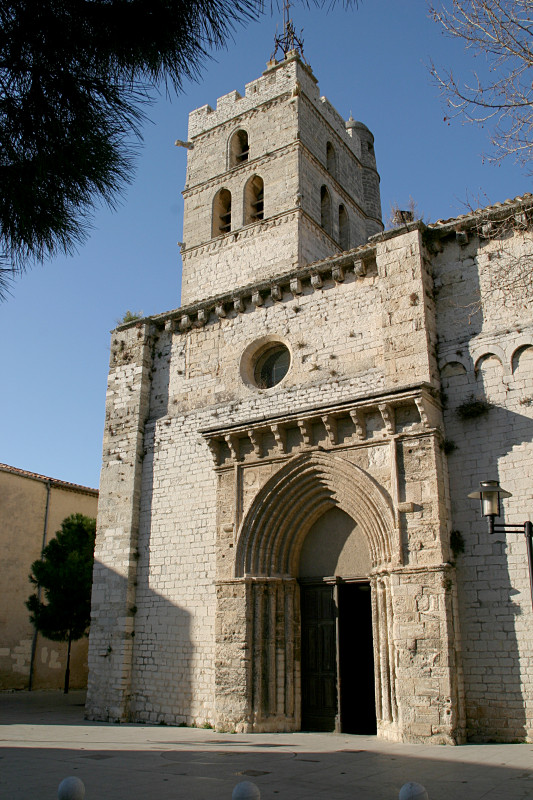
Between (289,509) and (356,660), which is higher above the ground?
(289,509)

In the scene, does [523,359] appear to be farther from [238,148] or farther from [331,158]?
[238,148]

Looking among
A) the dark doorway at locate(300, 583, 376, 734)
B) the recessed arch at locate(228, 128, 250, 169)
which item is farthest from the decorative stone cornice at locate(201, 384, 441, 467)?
the recessed arch at locate(228, 128, 250, 169)

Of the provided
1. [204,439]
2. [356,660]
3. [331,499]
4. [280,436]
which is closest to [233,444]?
[280,436]

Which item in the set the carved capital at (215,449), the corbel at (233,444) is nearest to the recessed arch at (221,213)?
the carved capital at (215,449)

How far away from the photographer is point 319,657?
10.9m

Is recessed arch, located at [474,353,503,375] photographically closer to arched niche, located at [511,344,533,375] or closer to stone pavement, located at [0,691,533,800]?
arched niche, located at [511,344,533,375]

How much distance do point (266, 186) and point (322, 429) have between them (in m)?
9.31

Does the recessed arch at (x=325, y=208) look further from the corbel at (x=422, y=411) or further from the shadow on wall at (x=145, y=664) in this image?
the shadow on wall at (x=145, y=664)

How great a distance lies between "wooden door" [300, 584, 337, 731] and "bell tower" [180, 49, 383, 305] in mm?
8372

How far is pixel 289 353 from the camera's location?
12805 mm

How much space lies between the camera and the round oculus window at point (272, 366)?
12.9 m

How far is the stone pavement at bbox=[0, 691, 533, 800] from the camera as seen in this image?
19.5ft

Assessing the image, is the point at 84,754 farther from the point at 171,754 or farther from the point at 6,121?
the point at 6,121

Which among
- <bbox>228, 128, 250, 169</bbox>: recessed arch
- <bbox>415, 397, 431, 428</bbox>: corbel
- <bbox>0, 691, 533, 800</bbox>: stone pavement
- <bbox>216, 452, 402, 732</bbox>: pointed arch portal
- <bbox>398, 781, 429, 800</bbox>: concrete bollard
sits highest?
<bbox>228, 128, 250, 169</bbox>: recessed arch
